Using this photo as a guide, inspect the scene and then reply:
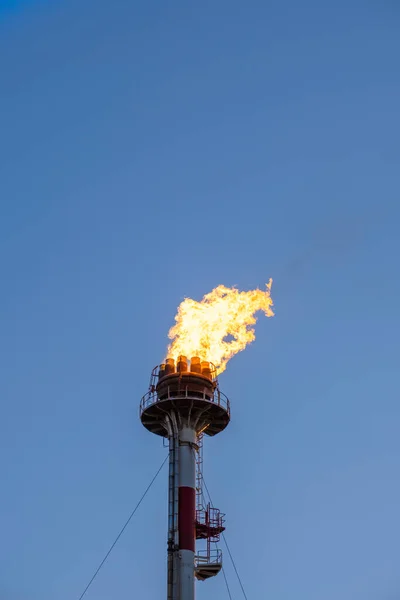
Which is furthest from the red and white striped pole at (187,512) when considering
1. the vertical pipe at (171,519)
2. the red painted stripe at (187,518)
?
the vertical pipe at (171,519)

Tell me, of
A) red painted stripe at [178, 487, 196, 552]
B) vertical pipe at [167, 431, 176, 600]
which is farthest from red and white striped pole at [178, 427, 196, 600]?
vertical pipe at [167, 431, 176, 600]

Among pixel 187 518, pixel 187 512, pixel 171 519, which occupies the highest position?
pixel 187 512

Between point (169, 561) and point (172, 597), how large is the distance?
91.4 inches

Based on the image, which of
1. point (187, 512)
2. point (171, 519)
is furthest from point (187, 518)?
point (171, 519)

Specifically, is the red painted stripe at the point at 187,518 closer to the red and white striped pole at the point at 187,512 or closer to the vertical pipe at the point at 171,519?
the red and white striped pole at the point at 187,512

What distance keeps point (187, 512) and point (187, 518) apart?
0.40 meters

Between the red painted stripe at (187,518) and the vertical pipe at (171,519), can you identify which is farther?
the red painted stripe at (187,518)

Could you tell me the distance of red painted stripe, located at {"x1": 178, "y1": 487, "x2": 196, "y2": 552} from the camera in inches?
2438

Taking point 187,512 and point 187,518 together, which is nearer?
point 187,518

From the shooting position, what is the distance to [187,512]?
206 feet

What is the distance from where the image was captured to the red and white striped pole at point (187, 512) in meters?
60.7

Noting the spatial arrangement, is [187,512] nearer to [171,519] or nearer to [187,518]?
[187,518]

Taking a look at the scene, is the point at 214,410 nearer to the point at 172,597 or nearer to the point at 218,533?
the point at 218,533

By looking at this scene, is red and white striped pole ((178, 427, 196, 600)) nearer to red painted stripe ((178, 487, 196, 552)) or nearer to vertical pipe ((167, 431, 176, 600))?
red painted stripe ((178, 487, 196, 552))
